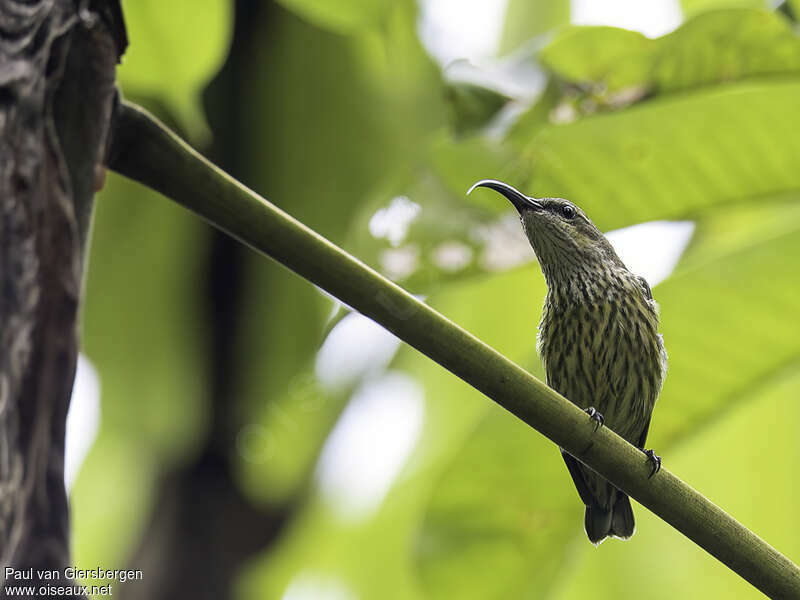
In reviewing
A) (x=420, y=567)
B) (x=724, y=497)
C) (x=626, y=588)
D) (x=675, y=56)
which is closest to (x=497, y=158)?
(x=675, y=56)

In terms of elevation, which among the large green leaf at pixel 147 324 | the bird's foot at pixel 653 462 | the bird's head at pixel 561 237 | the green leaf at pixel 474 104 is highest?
the bird's foot at pixel 653 462

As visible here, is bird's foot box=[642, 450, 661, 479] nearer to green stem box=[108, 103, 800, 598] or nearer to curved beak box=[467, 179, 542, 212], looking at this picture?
green stem box=[108, 103, 800, 598]

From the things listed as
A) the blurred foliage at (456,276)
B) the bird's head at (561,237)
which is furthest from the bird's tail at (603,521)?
→ the bird's head at (561,237)

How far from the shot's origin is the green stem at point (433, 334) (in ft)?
3.61

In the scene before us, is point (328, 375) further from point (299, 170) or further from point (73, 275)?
point (73, 275)

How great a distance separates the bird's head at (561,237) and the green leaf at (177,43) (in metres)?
0.70

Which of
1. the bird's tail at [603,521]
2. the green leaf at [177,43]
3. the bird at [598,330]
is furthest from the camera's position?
the bird at [598,330]

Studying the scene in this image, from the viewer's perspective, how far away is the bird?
222cm

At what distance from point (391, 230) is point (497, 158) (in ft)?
0.75

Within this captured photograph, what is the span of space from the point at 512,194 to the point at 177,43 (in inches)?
30.6

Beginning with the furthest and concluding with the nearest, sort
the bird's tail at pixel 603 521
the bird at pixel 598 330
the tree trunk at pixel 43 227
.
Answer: the bird at pixel 598 330 → the bird's tail at pixel 603 521 → the tree trunk at pixel 43 227

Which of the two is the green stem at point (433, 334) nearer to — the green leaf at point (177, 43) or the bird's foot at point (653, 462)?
the bird's foot at point (653, 462)

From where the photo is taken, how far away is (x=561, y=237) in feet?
7.44

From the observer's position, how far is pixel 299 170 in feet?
8.89
